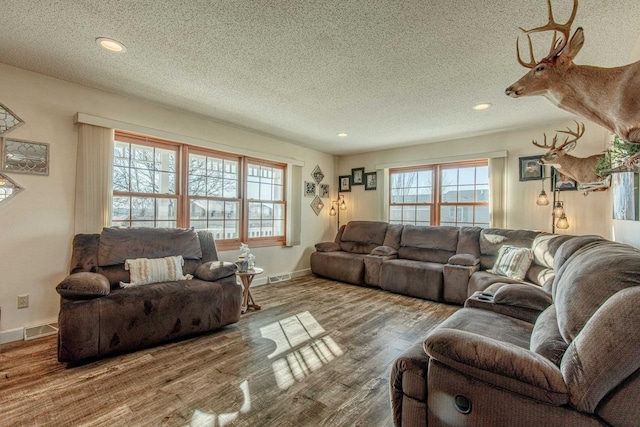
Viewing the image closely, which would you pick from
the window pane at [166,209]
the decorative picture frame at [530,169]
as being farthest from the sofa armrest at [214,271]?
the decorative picture frame at [530,169]

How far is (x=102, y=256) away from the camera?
2.79m

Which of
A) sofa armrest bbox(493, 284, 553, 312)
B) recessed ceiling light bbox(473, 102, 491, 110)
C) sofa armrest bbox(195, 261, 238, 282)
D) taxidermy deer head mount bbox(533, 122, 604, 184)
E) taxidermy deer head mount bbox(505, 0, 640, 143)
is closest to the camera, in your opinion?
Answer: taxidermy deer head mount bbox(505, 0, 640, 143)

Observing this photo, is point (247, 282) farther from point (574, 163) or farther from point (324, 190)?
point (574, 163)

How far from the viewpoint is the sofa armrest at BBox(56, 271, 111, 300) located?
2.22m

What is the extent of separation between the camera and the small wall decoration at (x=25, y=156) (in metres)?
2.61

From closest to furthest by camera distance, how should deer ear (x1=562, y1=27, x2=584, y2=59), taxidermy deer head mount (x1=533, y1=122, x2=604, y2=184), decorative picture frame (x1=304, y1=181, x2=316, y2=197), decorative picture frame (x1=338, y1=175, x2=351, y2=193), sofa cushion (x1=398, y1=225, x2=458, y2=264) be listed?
deer ear (x1=562, y1=27, x2=584, y2=59), taxidermy deer head mount (x1=533, y1=122, x2=604, y2=184), sofa cushion (x1=398, y1=225, x2=458, y2=264), decorative picture frame (x1=304, y1=181, x2=316, y2=197), decorative picture frame (x1=338, y1=175, x2=351, y2=193)

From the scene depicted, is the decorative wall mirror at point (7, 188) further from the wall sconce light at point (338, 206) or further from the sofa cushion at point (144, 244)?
the wall sconce light at point (338, 206)

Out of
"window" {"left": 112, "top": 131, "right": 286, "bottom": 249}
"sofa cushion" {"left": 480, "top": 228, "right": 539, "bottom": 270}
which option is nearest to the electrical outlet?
"window" {"left": 112, "top": 131, "right": 286, "bottom": 249}

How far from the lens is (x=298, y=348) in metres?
2.55

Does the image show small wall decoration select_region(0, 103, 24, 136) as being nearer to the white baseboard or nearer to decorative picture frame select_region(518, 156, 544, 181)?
the white baseboard

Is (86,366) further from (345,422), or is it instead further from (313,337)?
(345,422)

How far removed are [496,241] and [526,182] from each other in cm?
103

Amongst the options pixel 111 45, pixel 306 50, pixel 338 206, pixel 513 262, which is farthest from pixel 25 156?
pixel 513 262

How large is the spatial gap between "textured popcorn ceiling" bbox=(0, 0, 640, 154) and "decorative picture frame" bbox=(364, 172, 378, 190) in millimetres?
2243
